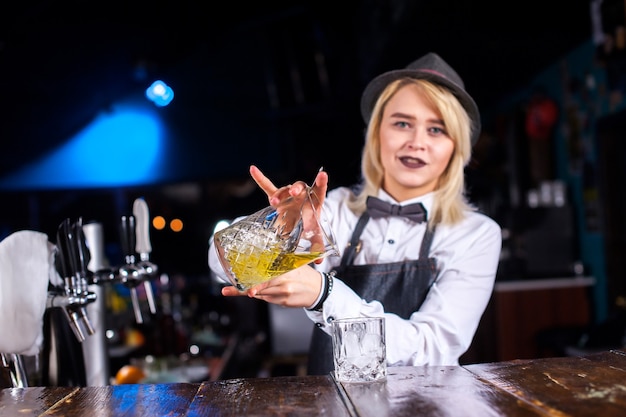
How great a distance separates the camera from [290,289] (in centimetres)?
133

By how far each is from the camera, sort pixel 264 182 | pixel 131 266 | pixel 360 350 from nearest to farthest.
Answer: pixel 360 350 < pixel 264 182 < pixel 131 266

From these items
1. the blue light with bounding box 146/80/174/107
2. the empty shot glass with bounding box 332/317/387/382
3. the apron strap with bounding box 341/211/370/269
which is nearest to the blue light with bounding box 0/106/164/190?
the blue light with bounding box 146/80/174/107

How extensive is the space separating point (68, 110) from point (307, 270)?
249 inches

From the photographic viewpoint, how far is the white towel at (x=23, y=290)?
1.32 m

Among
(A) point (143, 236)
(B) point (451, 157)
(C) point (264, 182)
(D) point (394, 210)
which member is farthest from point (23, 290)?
(B) point (451, 157)

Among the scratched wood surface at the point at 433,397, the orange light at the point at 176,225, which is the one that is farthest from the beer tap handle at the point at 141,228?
the orange light at the point at 176,225

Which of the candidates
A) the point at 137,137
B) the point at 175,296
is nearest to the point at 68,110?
the point at 137,137

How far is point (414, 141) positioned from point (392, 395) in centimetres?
89

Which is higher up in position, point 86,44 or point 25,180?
point 86,44

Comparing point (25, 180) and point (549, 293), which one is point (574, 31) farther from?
point (25, 180)

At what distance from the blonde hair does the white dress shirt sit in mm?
30

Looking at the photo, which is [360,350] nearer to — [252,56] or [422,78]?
[422,78]

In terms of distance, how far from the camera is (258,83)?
804 cm

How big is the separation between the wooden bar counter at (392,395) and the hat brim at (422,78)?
0.87 m
